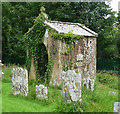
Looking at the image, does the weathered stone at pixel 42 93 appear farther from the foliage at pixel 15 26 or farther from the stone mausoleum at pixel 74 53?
the foliage at pixel 15 26

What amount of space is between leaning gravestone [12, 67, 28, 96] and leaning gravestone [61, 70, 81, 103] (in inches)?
75.1

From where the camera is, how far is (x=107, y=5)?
1897 centimetres

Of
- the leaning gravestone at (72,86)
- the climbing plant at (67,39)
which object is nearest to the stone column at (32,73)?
the climbing plant at (67,39)

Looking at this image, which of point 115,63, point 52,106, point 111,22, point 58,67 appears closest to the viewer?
point 52,106

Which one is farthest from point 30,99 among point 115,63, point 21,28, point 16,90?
point 21,28

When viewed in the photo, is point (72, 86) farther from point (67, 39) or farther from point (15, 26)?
point (15, 26)

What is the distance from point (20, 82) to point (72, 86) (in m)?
2.46

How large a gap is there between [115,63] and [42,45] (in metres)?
9.68

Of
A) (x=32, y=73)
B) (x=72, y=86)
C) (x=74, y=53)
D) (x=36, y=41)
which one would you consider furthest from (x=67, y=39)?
(x=72, y=86)

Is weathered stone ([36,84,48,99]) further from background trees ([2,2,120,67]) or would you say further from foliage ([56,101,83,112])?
background trees ([2,2,120,67])

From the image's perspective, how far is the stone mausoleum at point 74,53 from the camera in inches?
384

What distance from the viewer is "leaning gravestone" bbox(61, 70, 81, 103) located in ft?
19.7

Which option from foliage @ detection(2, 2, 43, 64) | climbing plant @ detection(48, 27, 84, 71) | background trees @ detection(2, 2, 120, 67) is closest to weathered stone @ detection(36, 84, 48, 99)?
climbing plant @ detection(48, 27, 84, 71)

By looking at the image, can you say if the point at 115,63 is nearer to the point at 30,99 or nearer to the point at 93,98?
the point at 93,98
